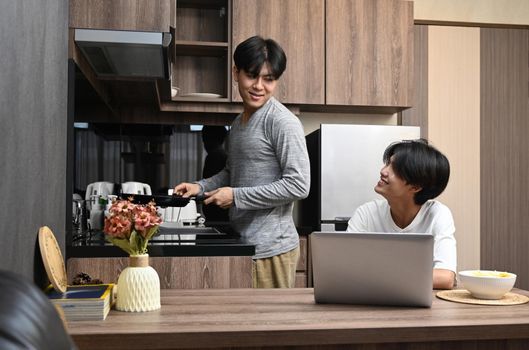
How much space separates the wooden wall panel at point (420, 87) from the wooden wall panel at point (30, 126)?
2.80 metres

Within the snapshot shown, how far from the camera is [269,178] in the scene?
7.69 feet

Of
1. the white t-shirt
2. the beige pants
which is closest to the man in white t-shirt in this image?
the white t-shirt

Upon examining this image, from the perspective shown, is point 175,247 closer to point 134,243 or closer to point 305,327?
point 134,243

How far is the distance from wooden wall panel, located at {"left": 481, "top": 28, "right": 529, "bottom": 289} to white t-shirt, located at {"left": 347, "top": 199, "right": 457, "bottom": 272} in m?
2.36

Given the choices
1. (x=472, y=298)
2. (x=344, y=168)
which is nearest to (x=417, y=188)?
(x=472, y=298)

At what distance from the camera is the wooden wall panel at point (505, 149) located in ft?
14.1

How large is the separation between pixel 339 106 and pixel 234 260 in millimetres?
1907

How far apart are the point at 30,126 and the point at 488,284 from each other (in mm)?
1258

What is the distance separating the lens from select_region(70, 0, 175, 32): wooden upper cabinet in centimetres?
217

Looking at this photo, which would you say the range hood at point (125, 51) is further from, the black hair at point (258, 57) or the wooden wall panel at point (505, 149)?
the wooden wall panel at point (505, 149)

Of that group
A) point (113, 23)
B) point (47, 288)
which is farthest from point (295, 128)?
point (47, 288)

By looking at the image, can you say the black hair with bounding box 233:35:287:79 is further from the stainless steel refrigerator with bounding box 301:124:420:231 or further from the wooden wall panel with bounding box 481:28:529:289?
the wooden wall panel with bounding box 481:28:529:289

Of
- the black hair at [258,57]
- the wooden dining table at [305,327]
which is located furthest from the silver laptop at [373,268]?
the black hair at [258,57]

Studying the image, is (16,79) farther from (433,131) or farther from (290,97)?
(433,131)
